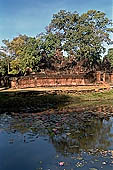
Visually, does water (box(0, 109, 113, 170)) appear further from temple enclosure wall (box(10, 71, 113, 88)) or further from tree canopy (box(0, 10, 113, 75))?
tree canopy (box(0, 10, 113, 75))

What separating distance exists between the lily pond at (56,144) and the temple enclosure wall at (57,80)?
13976mm

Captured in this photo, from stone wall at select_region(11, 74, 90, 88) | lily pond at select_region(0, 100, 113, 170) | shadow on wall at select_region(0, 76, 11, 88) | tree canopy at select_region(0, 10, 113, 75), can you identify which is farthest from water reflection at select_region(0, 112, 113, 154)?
tree canopy at select_region(0, 10, 113, 75)

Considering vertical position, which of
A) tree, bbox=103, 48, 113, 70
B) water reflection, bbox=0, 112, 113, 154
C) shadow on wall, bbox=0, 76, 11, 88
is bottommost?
water reflection, bbox=0, 112, 113, 154

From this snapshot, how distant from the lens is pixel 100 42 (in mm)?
38188

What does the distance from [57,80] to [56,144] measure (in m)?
20.2

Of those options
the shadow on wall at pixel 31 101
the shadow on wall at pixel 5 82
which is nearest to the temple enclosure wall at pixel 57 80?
the shadow on wall at pixel 5 82

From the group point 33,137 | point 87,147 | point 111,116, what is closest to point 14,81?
point 111,116

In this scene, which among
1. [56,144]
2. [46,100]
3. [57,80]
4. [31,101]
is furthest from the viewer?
[57,80]

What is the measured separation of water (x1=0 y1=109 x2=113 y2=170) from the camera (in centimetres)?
568

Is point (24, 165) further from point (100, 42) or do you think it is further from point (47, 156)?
point (100, 42)

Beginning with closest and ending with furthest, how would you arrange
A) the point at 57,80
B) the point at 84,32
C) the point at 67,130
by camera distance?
the point at 67,130
the point at 57,80
the point at 84,32

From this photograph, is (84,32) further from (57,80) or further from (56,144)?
(56,144)

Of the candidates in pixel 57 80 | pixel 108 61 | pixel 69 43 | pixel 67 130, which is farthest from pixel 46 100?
pixel 108 61

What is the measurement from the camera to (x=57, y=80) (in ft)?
90.0
